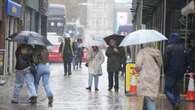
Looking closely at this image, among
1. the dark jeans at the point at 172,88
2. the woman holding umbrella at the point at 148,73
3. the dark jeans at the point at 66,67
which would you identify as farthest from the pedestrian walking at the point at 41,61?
the dark jeans at the point at 66,67

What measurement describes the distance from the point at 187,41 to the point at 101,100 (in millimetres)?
3605

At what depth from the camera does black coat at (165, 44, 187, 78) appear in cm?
1362

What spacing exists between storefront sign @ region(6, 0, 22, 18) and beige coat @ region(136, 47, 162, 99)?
14.9 metres

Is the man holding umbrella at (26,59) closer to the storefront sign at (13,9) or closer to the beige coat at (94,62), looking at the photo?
the beige coat at (94,62)

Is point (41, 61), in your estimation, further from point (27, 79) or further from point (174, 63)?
point (174, 63)

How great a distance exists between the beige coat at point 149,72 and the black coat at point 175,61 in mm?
2028

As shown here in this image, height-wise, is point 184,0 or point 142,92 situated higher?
point 184,0

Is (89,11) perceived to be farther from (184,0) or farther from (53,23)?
(184,0)

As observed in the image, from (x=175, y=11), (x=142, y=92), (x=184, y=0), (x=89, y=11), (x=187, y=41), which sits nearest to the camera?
(x=142, y=92)

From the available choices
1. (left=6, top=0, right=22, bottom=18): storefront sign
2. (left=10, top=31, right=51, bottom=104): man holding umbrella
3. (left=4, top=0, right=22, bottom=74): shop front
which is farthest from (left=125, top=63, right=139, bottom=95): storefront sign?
(left=6, top=0, right=22, bottom=18): storefront sign

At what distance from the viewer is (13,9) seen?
2683 cm

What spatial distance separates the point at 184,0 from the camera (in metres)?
21.3

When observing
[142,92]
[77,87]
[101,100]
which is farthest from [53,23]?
[142,92]

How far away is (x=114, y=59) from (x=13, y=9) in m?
8.36
